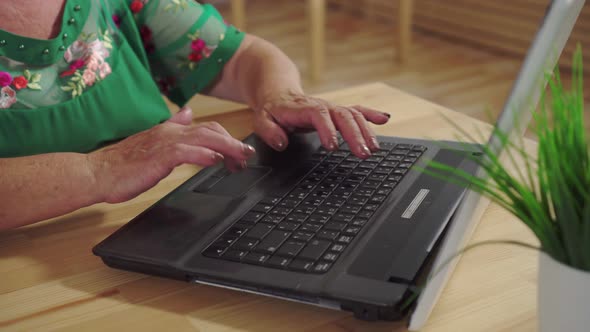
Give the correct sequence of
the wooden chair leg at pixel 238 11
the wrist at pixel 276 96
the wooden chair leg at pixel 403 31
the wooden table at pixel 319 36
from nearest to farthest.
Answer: the wrist at pixel 276 96, the wooden table at pixel 319 36, the wooden chair leg at pixel 403 31, the wooden chair leg at pixel 238 11

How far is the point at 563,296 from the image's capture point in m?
0.45

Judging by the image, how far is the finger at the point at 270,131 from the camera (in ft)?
2.93

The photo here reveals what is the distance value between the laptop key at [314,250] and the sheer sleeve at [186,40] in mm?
645

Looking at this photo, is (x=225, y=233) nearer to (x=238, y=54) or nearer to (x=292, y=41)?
(x=238, y=54)

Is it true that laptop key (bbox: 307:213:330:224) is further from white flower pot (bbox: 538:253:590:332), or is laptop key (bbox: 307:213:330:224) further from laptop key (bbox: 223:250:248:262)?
white flower pot (bbox: 538:253:590:332)

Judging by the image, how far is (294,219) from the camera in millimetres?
673

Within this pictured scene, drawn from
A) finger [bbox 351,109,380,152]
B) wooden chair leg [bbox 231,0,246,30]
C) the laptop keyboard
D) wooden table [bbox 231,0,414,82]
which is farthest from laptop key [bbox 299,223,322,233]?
wooden chair leg [bbox 231,0,246,30]

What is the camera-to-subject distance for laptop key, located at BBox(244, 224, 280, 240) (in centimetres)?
65

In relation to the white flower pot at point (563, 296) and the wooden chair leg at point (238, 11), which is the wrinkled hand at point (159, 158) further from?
the wooden chair leg at point (238, 11)

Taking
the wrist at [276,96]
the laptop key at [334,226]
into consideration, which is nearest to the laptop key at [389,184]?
the laptop key at [334,226]

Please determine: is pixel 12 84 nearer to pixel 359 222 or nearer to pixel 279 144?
pixel 279 144

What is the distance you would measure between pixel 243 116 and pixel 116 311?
0.55m

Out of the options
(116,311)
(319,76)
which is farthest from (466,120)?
(319,76)

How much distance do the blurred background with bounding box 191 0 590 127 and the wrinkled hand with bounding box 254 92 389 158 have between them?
1.92 m
